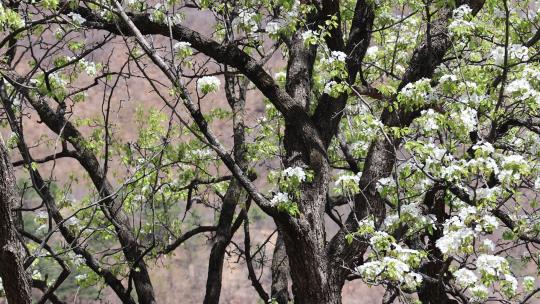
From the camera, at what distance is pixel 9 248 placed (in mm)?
4504

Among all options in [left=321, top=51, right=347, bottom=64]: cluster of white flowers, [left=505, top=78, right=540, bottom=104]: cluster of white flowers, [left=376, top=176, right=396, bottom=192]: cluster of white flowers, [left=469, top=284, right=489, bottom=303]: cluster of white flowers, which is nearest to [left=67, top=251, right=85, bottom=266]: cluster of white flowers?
[left=376, top=176, right=396, bottom=192]: cluster of white flowers

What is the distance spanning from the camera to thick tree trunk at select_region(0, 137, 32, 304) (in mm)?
4395

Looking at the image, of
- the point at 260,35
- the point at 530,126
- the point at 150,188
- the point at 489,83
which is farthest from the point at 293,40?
the point at 150,188

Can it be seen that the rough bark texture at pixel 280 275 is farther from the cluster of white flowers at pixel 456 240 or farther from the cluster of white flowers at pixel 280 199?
the cluster of white flowers at pixel 456 240

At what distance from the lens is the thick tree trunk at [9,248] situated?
4.39 metres

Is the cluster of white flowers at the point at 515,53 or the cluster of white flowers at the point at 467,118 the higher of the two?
the cluster of white flowers at the point at 515,53

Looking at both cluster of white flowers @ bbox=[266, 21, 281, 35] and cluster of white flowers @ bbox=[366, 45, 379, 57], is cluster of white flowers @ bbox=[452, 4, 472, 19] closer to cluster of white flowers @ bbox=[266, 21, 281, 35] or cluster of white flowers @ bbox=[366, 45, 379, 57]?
cluster of white flowers @ bbox=[266, 21, 281, 35]

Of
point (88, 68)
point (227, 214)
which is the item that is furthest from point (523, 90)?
point (88, 68)

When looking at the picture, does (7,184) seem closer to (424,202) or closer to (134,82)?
(424,202)

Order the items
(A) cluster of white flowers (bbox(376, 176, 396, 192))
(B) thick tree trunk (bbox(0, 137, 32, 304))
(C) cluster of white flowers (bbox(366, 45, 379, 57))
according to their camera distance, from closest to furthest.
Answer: (B) thick tree trunk (bbox(0, 137, 32, 304)) → (A) cluster of white flowers (bbox(376, 176, 396, 192)) → (C) cluster of white flowers (bbox(366, 45, 379, 57))

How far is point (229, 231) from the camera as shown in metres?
9.59

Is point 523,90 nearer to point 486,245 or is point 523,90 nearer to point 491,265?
point 486,245

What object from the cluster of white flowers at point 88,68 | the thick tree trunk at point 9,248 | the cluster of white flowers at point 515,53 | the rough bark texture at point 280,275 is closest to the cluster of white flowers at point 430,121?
the cluster of white flowers at point 515,53

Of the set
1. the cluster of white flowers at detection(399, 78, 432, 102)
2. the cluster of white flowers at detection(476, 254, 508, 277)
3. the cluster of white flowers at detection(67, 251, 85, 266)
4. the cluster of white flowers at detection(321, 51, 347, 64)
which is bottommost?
the cluster of white flowers at detection(476, 254, 508, 277)
